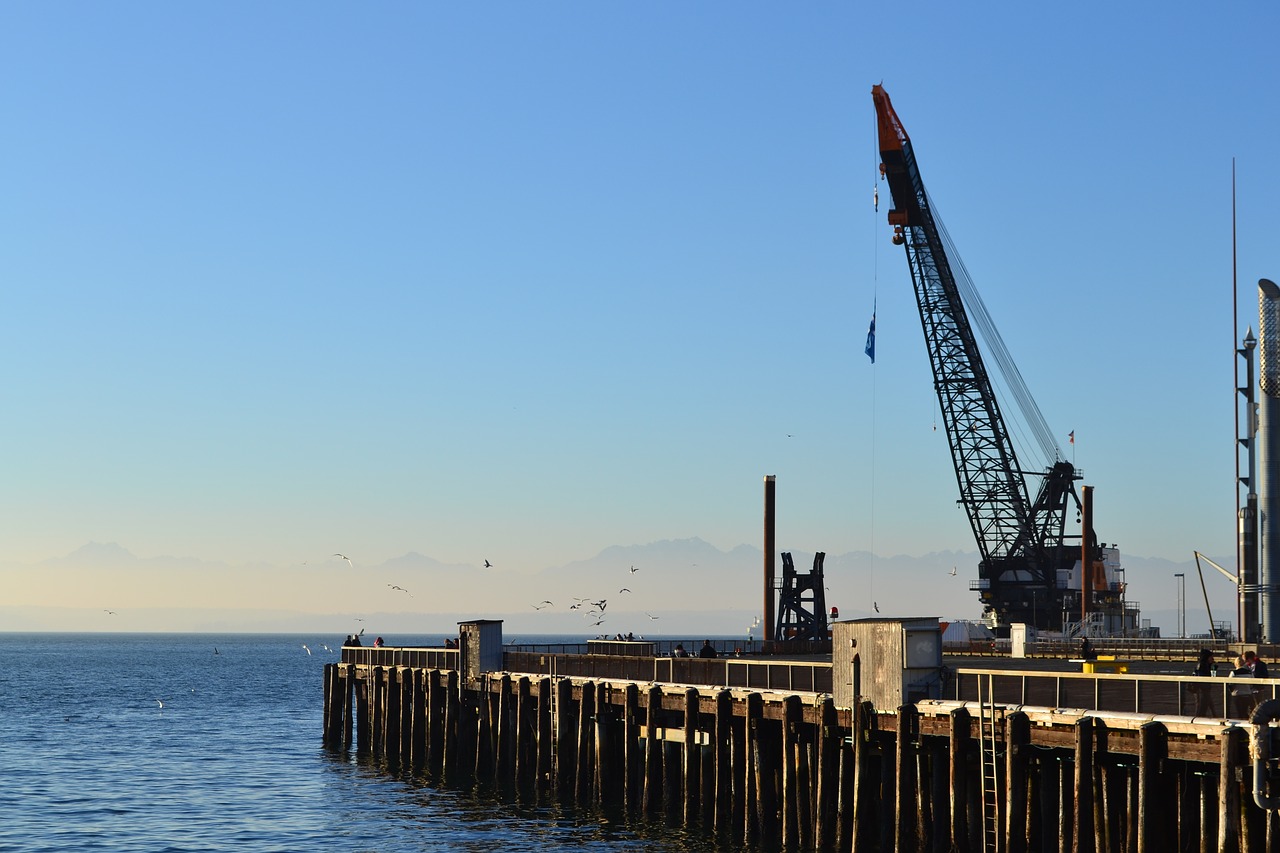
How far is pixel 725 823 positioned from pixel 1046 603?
80.2m

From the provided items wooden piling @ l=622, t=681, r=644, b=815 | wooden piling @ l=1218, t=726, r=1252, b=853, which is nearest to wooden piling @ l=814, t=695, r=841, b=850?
wooden piling @ l=622, t=681, r=644, b=815

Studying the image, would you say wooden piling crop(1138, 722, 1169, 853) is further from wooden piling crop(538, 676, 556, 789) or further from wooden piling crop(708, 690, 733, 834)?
wooden piling crop(538, 676, 556, 789)

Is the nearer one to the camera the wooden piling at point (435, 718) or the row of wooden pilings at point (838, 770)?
the row of wooden pilings at point (838, 770)

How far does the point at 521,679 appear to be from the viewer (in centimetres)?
4841

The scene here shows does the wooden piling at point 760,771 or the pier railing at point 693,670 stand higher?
the pier railing at point 693,670

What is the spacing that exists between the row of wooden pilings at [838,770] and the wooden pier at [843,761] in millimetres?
42

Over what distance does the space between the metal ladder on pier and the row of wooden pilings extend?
6cm

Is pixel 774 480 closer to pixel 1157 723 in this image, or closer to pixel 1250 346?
pixel 1250 346

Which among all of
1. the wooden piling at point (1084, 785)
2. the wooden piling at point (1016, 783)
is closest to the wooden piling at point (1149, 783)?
the wooden piling at point (1084, 785)

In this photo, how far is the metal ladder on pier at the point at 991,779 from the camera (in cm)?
2861

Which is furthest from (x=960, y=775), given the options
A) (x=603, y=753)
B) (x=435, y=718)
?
(x=435, y=718)

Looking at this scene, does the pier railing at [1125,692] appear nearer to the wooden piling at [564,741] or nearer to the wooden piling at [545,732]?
the wooden piling at [564,741]

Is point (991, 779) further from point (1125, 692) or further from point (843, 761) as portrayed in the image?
point (843, 761)

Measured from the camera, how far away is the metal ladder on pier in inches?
1126
